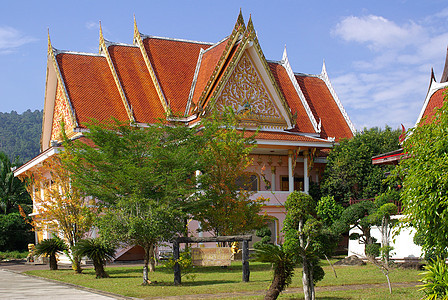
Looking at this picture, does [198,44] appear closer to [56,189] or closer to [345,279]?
[56,189]

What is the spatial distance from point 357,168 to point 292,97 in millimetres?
6196

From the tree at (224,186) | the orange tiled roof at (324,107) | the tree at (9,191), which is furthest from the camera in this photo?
the tree at (9,191)

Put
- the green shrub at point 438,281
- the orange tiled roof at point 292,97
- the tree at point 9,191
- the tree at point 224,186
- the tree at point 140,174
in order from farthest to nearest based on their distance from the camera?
the tree at point 9,191 → the orange tiled roof at point 292,97 → the tree at point 224,186 → the tree at point 140,174 → the green shrub at point 438,281

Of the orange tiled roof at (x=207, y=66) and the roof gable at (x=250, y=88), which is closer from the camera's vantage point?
the roof gable at (x=250, y=88)

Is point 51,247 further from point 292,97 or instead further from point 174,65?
point 292,97

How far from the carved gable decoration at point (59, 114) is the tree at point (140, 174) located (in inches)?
368

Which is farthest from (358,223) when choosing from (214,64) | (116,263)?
(214,64)

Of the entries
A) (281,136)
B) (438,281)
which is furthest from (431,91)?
(438,281)

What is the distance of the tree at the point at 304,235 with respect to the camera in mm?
10438

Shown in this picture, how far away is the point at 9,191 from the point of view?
3875cm

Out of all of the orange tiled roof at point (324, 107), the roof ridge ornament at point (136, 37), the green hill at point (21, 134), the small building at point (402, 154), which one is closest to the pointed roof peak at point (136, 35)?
the roof ridge ornament at point (136, 37)

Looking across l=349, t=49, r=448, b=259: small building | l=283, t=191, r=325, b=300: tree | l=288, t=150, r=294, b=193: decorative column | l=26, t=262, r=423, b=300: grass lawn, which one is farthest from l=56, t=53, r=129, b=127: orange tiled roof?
l=283, t=191, r=325, b=300: tree

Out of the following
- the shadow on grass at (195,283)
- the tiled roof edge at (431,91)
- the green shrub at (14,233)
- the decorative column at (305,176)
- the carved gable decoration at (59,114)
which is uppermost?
the carved gable decoration at (59,114)

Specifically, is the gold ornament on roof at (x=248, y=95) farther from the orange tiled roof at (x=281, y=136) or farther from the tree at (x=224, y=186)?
the tree at (x=224, y=186)
